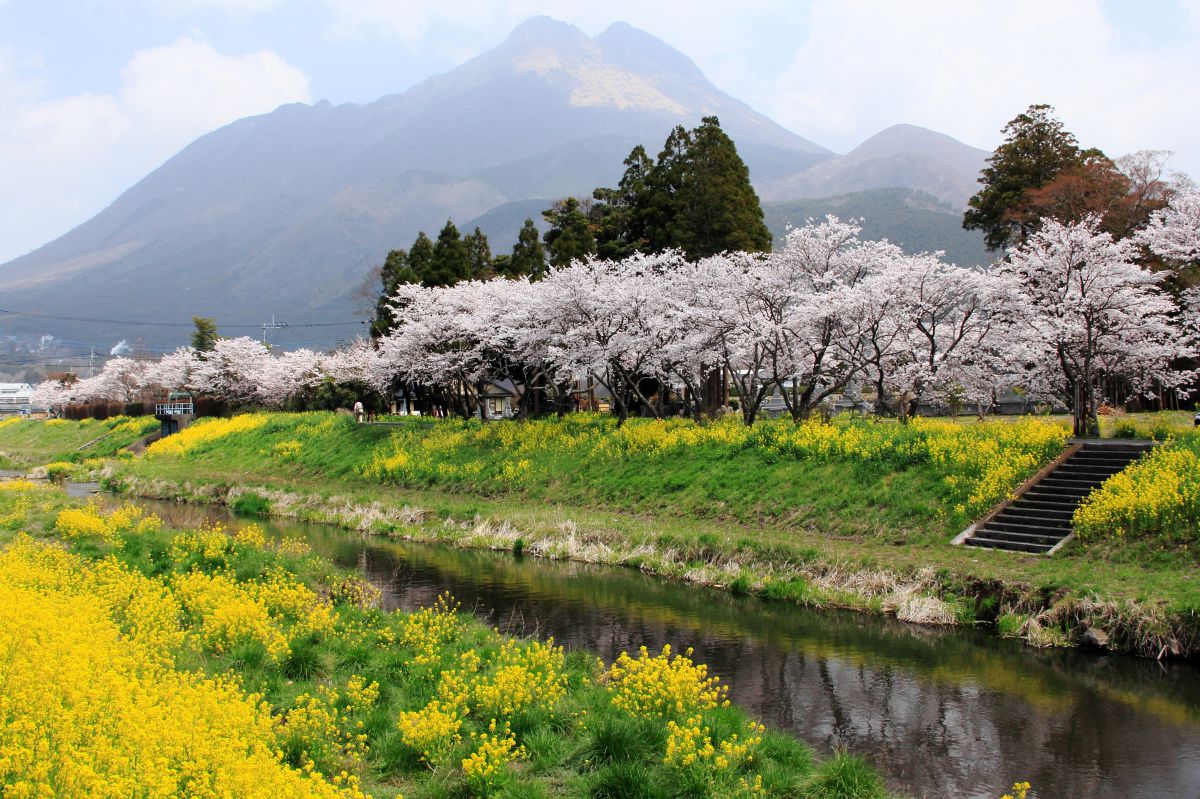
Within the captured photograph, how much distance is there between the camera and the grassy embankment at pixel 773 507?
1566 cm

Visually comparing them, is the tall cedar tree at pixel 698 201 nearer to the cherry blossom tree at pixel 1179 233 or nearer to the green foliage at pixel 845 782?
the cherry blossom tree at pixel 1179 233

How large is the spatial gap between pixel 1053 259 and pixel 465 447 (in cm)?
2418

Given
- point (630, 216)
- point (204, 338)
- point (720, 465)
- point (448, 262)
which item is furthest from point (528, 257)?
point (204, 338)

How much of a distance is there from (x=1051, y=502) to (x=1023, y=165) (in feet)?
97.1

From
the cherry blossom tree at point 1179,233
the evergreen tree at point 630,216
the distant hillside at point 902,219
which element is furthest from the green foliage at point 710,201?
the distant hillside at point 902,219

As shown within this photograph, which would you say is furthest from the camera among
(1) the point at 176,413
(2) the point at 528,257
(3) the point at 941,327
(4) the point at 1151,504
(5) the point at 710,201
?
(1) the point at 176,413

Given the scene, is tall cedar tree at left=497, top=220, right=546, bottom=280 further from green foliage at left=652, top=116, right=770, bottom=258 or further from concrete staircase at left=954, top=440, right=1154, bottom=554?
concrete staircase at left=954, top=440, right=1154, bottom=554

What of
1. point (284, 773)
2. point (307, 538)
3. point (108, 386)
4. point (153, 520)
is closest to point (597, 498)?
point (307, 538)

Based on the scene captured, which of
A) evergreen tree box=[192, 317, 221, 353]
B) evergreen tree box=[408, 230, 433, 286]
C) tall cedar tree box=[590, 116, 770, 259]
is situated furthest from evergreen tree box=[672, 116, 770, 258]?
evergreen tree box=[192, 317, 221, 353]

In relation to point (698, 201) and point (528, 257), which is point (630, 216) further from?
point (528, 257)

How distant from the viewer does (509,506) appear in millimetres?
29234

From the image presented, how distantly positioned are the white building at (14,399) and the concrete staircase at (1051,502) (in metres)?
160

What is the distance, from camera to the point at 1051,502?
19531 millimetres

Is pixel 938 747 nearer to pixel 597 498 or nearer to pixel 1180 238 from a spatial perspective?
pixel 597 498
